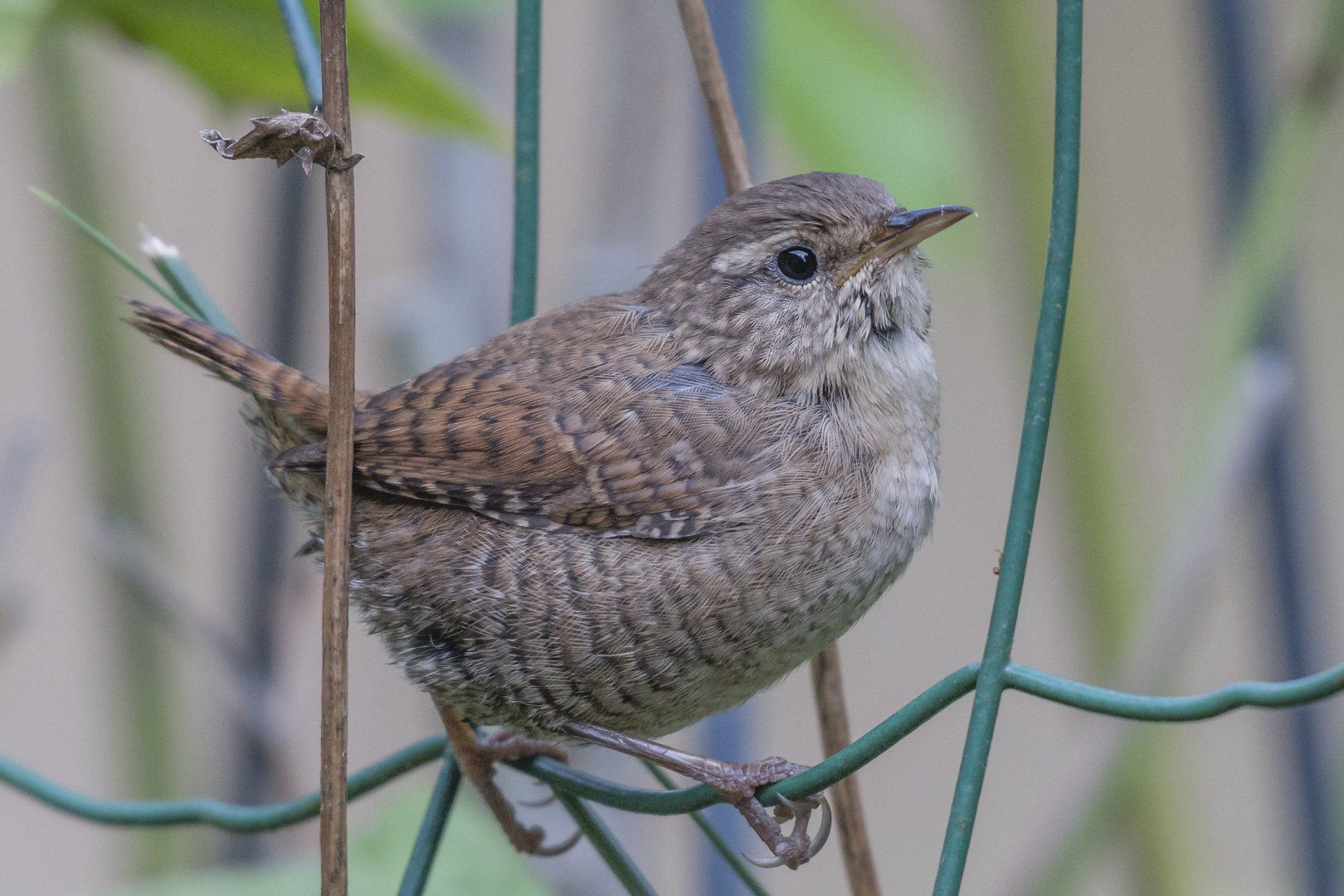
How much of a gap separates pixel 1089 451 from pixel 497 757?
131 cm

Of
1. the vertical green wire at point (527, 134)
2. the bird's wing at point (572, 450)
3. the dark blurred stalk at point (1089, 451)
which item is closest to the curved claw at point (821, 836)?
the bird's wing at point (572, 450)

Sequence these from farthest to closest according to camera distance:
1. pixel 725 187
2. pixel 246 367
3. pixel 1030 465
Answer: pixel 725 187 → pixel 246 367 → pixel 1030 465

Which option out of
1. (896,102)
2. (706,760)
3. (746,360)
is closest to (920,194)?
(896,102)

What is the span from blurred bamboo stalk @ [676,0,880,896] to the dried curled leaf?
0.59 metres

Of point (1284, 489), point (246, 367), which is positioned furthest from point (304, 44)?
point (1284, 489)

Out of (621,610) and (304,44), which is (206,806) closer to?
(621,610)

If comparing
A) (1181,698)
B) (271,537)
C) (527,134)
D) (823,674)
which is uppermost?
(271,537)

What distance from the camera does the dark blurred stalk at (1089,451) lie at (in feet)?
8.06

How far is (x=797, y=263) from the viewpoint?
1.73 m

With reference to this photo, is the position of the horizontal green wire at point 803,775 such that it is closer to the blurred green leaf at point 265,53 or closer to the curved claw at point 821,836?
the curved claw at point 821,836

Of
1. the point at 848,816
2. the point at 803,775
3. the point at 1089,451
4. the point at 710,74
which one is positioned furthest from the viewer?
the point at 1089,451

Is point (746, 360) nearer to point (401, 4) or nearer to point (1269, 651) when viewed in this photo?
point (401, 4)

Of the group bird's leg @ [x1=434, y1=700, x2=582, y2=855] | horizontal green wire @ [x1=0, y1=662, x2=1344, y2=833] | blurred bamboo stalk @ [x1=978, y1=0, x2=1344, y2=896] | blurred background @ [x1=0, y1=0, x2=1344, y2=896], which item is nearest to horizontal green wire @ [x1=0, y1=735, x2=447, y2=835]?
horizontal green wire @ [x1=0, y1=662, x2=1344, y2=833]

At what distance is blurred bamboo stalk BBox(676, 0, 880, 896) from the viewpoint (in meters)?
1.40
